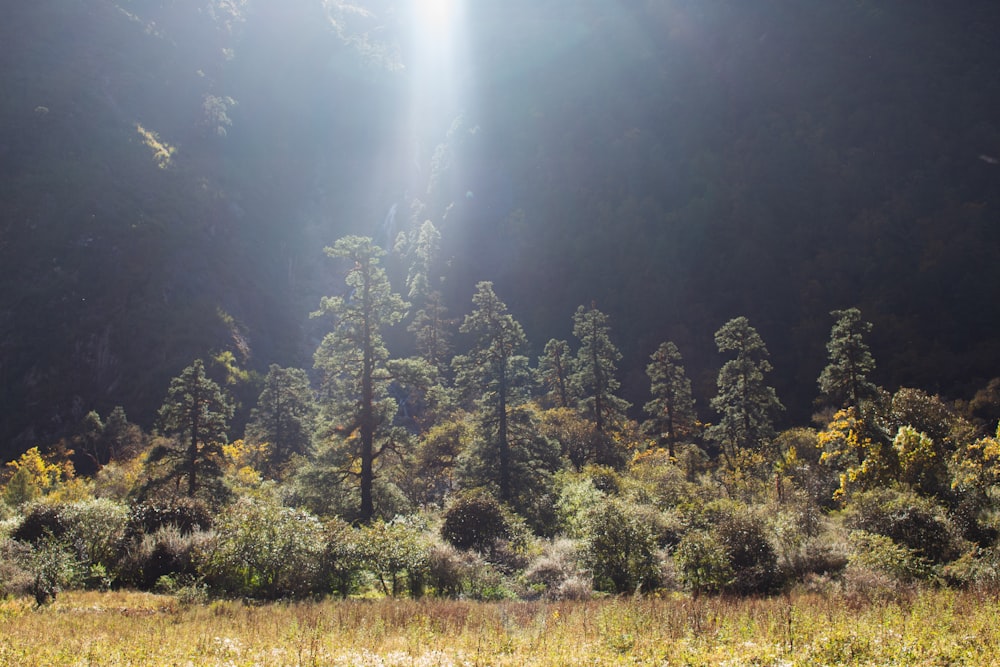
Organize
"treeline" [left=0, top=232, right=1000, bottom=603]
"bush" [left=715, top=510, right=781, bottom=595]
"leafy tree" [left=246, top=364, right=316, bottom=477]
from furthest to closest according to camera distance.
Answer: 1. "leafy tree" [left=246, top=364, right=316, bottom=477]
2. "treeline" [left=0, top=232, right=1000, bottom=603]
3. "bush" [left=715, top=510, right=781, bottom=595]

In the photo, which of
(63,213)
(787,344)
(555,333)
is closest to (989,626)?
(787,344)

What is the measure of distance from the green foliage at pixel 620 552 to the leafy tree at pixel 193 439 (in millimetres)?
17855

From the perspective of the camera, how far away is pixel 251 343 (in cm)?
8450

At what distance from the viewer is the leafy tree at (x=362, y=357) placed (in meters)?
23.5

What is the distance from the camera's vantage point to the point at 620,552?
13.7m

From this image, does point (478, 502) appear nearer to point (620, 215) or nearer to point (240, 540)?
point (240, 540)

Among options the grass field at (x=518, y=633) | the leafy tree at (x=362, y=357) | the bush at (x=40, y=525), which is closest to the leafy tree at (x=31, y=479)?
the bush at (x=40, y=525)

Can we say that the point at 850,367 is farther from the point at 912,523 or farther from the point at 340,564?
the point at 340,564

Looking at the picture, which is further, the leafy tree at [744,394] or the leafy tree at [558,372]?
the leafy tree at [558,372]

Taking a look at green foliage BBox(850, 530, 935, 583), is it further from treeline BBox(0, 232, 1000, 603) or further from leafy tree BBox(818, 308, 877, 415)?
leafy tree BBox(818, 308, 877, 415)

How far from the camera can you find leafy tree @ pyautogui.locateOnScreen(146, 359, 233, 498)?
80.4 ft

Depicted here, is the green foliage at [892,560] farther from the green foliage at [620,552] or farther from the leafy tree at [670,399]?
the leafy tree at [670,399]

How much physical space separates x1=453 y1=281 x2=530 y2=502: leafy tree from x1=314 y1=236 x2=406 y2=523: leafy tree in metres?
5.49

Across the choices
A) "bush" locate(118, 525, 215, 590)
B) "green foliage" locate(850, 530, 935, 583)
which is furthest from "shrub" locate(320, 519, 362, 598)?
"green foliage" locate(850, 530, 935, 583)
